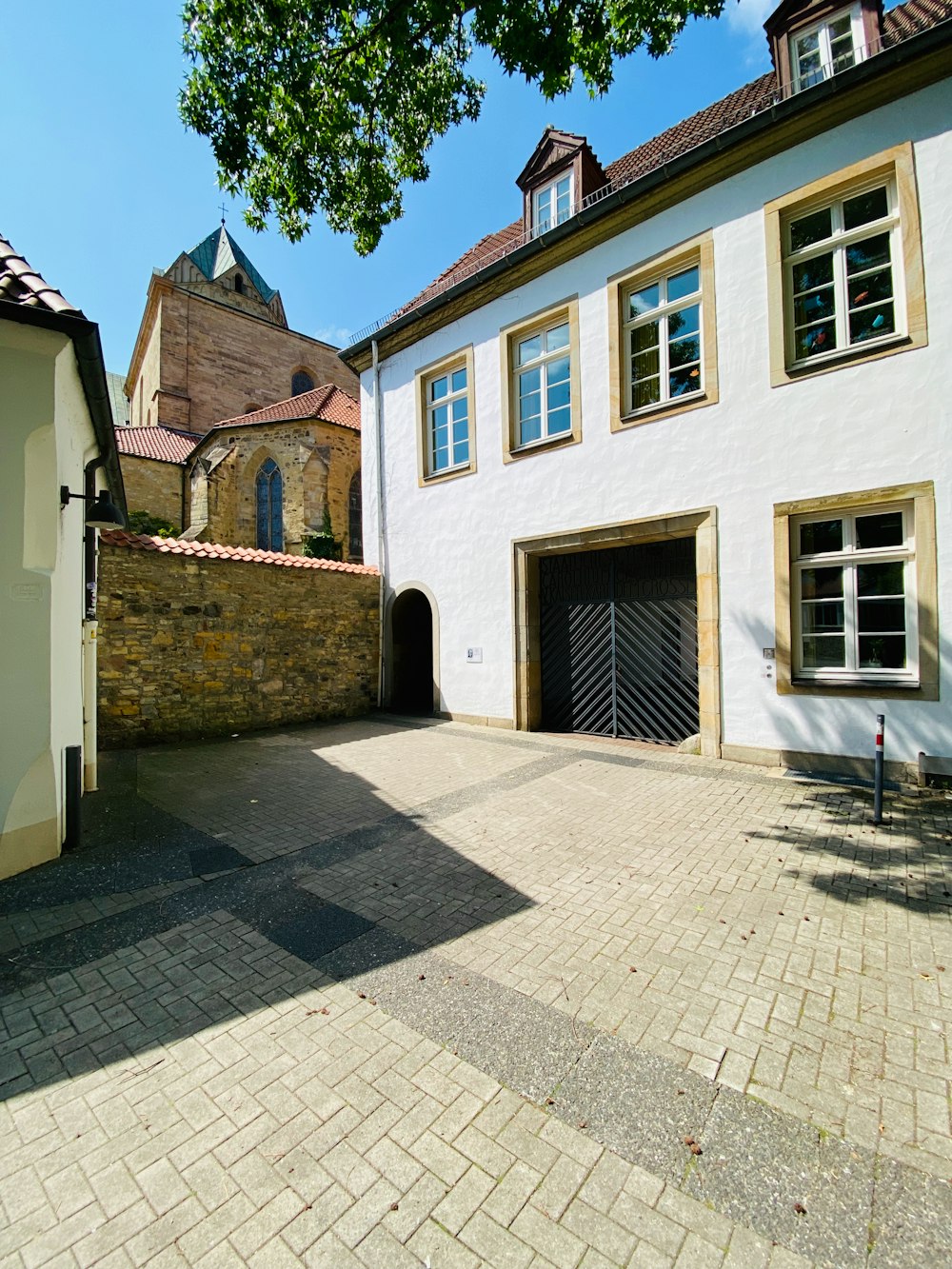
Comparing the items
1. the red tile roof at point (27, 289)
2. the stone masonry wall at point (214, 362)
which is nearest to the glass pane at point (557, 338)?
the red tile roof at point (27, 289)

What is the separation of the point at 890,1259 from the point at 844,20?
12.0 meters

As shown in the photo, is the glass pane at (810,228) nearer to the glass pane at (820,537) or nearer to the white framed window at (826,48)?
the white framed window at (826,48)

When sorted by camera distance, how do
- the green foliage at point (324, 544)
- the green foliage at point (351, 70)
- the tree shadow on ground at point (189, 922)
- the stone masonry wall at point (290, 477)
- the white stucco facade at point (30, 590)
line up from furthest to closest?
A: 1. the stone masonry wall at point (290, 477)
2. the green foliage at point (324, 544)
3. the green foliage at point (351, 70)
4. the white stucco facade at point (30, 590)
5. the tree shadow on ground at point (189, 922)

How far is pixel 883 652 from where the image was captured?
662cm

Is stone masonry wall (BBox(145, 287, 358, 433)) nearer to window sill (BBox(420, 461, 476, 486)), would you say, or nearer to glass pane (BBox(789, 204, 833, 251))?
window sill (BBox(420, 461, 476, 486))

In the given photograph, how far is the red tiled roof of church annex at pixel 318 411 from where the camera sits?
1969 cm

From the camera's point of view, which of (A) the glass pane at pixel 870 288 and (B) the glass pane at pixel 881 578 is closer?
(B) the glass pane at pixel 881 578

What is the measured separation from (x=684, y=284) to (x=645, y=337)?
0.83 metres

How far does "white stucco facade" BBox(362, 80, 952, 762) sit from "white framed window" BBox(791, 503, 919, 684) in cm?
29

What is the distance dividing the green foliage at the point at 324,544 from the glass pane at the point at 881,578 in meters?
15.6

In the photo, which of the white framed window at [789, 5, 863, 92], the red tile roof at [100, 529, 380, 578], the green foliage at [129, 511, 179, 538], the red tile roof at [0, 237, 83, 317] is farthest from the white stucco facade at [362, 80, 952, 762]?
the green foliage at [129, 511, 179, 538]

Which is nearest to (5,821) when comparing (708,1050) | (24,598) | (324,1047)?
(24,598)

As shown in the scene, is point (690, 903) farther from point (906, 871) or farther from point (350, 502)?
point (350, 502)

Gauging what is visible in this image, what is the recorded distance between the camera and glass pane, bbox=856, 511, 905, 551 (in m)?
6.54
